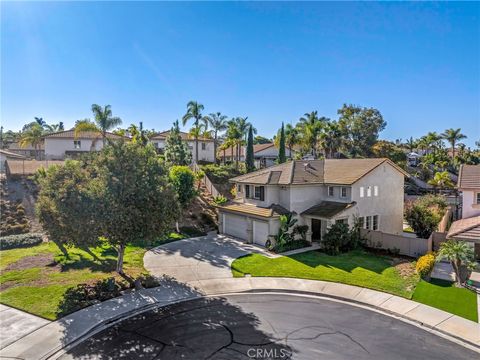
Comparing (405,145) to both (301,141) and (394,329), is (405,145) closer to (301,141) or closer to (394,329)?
(301,141)

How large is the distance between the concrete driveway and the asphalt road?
4.31m

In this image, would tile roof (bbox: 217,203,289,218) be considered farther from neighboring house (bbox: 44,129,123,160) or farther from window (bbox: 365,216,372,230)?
neighboring house (bbox: 44,129,123,160)

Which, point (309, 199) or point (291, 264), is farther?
point (309, 199)

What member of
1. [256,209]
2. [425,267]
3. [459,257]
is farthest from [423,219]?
[256,209]

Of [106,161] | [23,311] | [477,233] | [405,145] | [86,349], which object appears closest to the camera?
[86,349]

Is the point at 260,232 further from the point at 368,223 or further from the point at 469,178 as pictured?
the point at 469,178

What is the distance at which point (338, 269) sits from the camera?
1936 cm

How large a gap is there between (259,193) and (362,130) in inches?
1781

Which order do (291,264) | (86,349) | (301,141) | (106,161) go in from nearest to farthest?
(86,349) < (106,161) < (291,264) < (301,141)

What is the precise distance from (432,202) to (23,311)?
33.1 meters

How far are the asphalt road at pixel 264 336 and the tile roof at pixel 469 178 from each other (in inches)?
648

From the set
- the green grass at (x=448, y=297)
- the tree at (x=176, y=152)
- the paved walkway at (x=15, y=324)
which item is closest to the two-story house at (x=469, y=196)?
the green grass at (x=448, y=297)

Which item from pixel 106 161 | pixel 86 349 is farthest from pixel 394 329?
pixel 106 161

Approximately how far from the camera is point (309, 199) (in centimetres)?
2656
